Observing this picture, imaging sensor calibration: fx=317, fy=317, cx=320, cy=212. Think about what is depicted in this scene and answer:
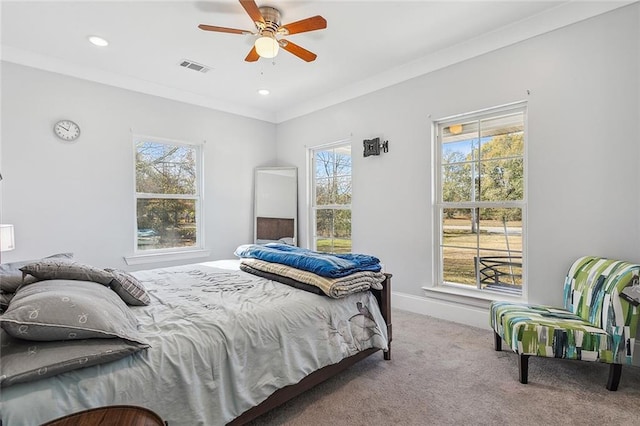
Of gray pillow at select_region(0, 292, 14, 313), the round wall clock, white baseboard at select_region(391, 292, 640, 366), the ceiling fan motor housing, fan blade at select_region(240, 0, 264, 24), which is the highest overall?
the ceiling fan motor housing

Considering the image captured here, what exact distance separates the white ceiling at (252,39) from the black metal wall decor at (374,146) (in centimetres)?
69

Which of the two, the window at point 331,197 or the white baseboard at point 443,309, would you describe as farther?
the window at point 331,197

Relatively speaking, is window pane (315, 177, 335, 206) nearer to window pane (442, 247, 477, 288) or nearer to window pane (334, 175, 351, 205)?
window pane (334, 175, 351, 205)

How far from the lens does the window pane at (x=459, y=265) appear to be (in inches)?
133

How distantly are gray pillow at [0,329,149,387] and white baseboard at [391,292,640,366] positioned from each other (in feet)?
9.93

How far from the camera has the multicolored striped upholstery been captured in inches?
78.0

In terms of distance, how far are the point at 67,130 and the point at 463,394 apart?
14.5ft

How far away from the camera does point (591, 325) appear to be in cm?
213

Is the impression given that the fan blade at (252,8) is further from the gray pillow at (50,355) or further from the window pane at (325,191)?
the window pane at (325,191)

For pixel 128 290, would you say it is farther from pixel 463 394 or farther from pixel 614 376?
pixel 614 376

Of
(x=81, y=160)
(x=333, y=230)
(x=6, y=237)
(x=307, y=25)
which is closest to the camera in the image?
(x=307, y=25)

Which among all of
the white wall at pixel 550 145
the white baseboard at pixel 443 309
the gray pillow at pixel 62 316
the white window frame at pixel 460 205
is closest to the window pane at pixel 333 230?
the white wall at pixel 550 145

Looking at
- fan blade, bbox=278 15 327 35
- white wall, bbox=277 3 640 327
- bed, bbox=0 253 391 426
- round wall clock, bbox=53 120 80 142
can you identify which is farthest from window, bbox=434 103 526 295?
round wall clock, bbox=53 120 80 142

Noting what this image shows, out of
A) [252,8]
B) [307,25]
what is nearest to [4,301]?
[252,8]
